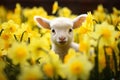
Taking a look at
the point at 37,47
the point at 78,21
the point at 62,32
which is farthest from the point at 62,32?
the point at 37,47

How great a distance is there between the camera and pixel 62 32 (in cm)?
246

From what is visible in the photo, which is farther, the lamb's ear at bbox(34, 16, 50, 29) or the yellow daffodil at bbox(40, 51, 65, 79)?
the lamb's ear at bbox(34, 16, 50, 29)

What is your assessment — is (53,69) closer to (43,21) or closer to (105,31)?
(105,31)

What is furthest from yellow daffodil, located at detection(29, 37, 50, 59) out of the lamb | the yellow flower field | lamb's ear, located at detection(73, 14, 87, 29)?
lamb's ear, located at detection(73, 14, 87, 29)

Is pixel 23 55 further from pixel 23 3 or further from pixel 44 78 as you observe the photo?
pixel 23 3

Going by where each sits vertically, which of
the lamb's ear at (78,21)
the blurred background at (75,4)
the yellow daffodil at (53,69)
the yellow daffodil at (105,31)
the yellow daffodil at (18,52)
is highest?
the blurred background at (75,4)

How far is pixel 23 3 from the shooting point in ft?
23.9

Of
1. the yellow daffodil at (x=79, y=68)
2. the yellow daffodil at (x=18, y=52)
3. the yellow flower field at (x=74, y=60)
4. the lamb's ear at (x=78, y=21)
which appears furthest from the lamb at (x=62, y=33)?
the yellow daffodil at (x=79, y=68)

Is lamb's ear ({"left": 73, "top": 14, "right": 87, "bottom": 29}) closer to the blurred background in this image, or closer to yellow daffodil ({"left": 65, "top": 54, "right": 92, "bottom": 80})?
yellow daffodil ({"left": 65, "top": 54, "right": 92, "bottom": 80})

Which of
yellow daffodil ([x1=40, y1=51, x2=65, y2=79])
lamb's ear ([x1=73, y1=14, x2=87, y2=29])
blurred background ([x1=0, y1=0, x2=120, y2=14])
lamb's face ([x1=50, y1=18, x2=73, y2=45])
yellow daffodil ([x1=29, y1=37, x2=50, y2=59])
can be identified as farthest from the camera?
blurred background ([x1=0, y1=0, x2=120, y2=14])

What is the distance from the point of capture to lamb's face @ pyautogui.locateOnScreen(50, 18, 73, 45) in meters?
2.41

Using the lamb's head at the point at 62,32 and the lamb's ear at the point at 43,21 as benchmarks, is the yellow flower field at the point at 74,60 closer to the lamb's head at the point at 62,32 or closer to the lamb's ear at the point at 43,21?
the lamb's head at the point at 62,32

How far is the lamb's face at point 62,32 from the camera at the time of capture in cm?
241

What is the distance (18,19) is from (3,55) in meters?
2.21
